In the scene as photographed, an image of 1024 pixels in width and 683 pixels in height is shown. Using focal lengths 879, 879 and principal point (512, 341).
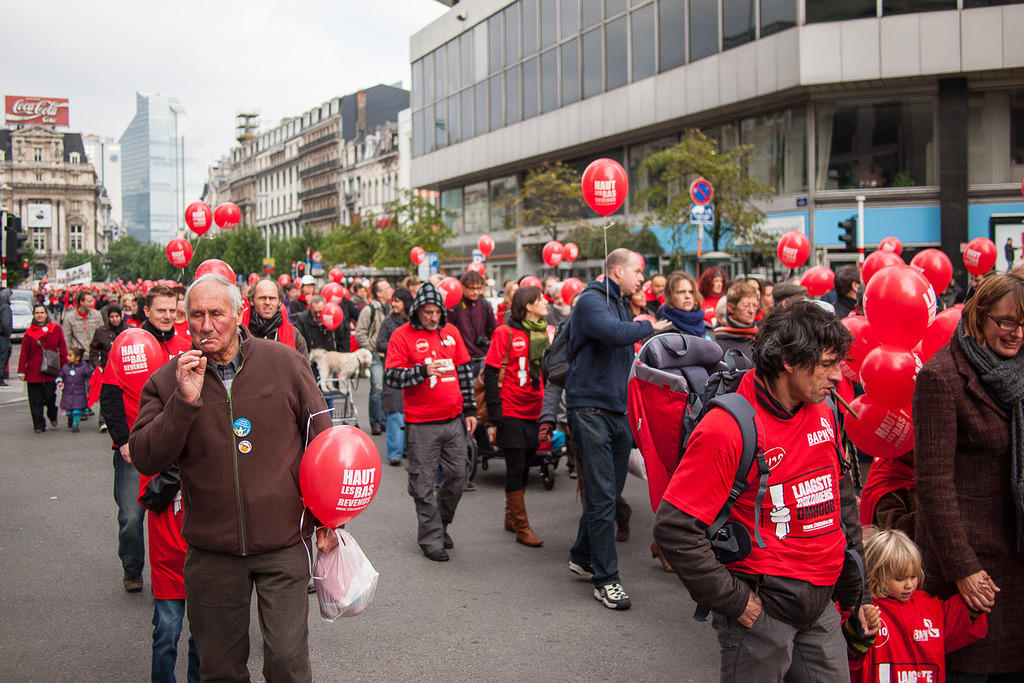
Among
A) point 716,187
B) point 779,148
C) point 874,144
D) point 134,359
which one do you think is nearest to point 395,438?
point 134,359

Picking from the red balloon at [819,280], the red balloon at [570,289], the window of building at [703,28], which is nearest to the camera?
the red balloon at [819,280]

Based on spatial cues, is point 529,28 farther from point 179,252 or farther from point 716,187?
point 179,252

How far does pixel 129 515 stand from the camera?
566 cm

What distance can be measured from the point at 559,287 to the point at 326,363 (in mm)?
3309

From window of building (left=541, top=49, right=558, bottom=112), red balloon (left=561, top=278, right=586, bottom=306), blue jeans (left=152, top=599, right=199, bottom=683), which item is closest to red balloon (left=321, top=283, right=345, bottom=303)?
red balloon (left=561, top=278, right=586, bottom=306)

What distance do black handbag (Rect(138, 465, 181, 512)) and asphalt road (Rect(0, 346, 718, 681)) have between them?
1.30 meters

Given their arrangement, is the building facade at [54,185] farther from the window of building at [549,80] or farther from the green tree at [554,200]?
the green tree at [554,200]

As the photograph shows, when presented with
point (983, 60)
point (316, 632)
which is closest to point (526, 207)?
point (983, 60)

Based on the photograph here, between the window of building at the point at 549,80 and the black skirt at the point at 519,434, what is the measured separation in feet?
103

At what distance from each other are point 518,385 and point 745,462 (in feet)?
15.5

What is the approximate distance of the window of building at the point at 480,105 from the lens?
41969 mm

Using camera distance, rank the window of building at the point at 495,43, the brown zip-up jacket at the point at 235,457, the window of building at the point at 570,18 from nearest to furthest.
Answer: the brown zip-up jacket at the point at 235,457 → the window of building at the point at 570,18 → the window of building at the point at 495,43

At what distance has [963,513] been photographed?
3.17 metres

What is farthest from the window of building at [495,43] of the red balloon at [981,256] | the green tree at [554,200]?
the red balloon at [981,256]
